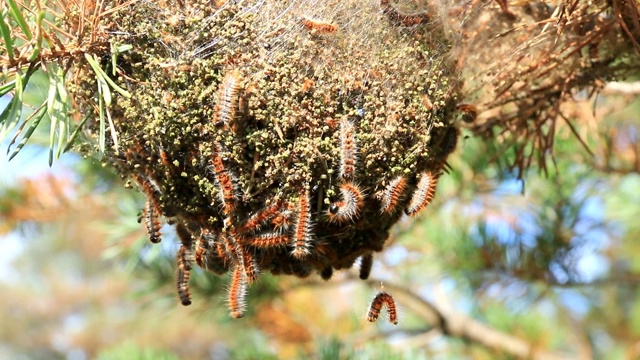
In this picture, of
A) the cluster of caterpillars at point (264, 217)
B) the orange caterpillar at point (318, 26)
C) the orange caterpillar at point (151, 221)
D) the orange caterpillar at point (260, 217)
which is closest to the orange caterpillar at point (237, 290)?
the cluster of caterpillars at point (264, 217)

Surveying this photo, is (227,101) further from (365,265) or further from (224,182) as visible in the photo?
(365,265)

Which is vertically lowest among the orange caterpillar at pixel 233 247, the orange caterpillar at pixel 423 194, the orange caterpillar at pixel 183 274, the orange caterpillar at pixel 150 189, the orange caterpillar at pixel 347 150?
the orange caterpillar at pixel 183 274

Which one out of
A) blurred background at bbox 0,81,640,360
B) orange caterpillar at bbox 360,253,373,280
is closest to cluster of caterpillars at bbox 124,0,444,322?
orange caterpillar at bbox 360,253,373,280

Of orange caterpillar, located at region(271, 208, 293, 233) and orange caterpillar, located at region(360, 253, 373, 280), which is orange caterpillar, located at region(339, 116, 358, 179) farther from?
orange caterpillar, located at region(360, 253, 373, 280)

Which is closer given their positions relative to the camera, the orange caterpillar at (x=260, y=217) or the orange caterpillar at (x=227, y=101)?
the orange caterpillar at (x=227, y=101)

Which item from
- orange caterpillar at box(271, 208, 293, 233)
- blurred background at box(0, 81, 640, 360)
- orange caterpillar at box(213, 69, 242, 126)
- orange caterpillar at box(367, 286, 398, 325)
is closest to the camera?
orange caterpillar at box(213, 69, 242, 126)

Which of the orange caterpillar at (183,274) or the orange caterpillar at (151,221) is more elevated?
the orange caterpillar at (151,221)

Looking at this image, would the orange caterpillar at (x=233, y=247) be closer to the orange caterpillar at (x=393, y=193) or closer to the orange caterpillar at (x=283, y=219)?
the orange caterpillar at (x=283, y=219)
